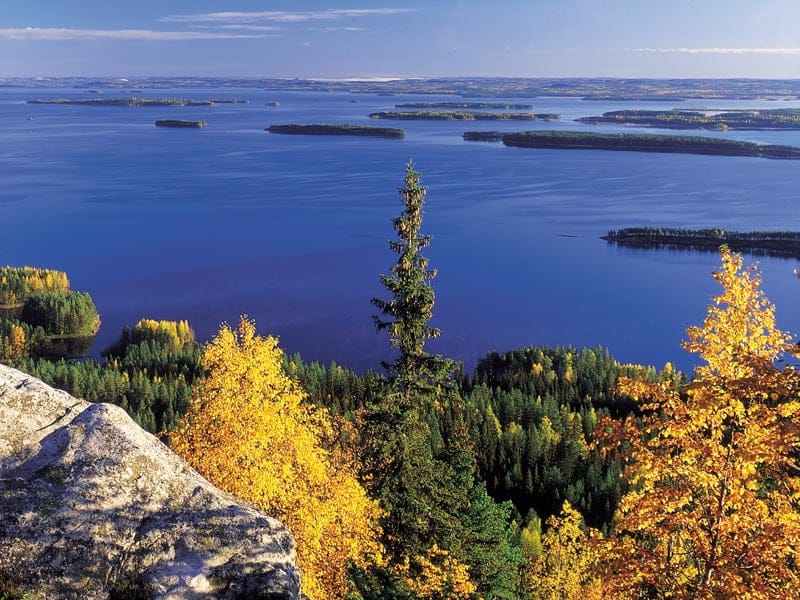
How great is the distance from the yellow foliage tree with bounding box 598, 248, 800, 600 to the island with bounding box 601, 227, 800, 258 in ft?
431

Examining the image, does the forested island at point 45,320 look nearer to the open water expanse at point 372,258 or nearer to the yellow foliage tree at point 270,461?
the open water expanse at point 372,258

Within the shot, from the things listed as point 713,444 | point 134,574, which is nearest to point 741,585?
point 713,444

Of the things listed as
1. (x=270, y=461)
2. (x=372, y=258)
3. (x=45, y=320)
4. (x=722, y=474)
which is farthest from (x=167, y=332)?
(x=722, y=474)

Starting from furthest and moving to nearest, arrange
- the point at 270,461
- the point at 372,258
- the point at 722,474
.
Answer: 1. the point at 372,258
2. the point at 270,461
3. the point at 722,474

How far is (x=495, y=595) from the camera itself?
82.4 ft

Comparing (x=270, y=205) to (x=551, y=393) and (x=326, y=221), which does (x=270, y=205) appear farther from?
(x=551, y=393)

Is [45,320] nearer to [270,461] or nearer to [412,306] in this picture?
[412,306]

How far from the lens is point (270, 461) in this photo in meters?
20.6

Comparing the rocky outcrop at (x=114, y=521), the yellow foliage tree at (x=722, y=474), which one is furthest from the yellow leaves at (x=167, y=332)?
the yellow foliage tree at (x=722, y=474)

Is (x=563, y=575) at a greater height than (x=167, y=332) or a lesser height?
greater

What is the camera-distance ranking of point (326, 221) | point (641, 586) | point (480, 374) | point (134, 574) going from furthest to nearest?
1. point (326, 221)
2. point (480, 374)
3. point (641, 586)
4. point (134, 574)

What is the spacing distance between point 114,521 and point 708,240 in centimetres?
14528

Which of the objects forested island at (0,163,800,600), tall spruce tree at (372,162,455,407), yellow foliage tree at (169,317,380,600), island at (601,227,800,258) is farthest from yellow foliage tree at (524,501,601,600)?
island at (601,227,800,258)

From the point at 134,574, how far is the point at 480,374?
3472 inches
